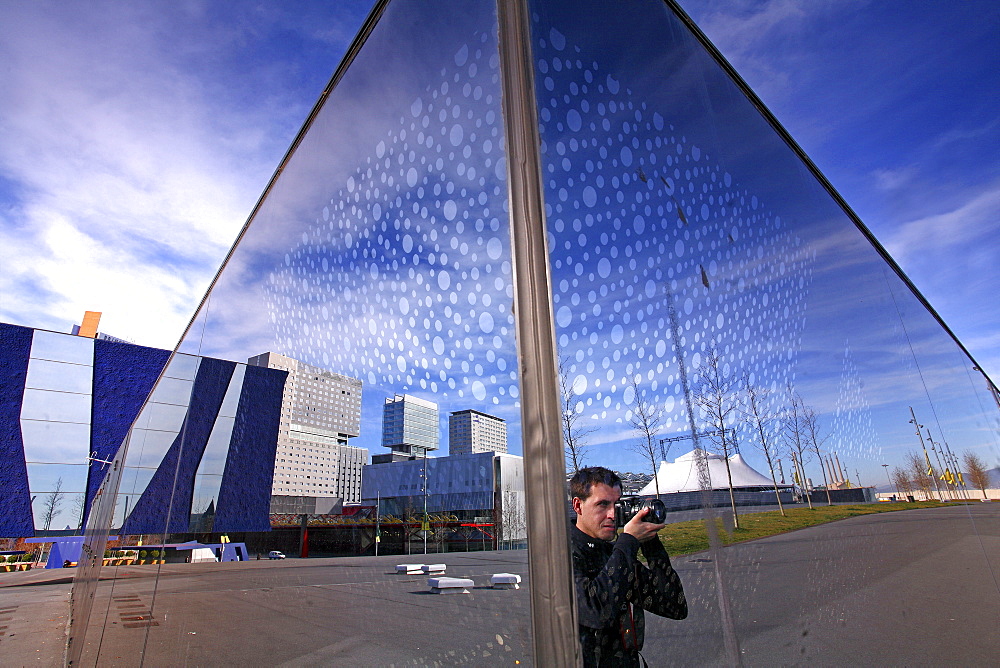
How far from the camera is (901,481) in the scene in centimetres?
204

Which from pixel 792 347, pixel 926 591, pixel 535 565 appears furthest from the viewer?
pixel 926 591

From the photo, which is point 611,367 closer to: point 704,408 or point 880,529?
point 704,408

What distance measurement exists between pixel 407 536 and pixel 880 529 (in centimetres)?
150

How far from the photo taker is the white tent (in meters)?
0.74

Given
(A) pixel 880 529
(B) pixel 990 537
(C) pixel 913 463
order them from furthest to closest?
(B) pixel 990 537 < (C) pixel 913 463 < (A) pixel 880 529

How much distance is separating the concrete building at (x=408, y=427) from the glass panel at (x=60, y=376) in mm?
15552

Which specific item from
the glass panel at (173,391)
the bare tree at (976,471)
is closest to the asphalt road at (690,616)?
the glass panel at (173,391)

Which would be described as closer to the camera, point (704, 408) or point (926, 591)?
point (704, 408)

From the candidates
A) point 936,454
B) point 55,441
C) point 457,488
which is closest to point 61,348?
point 55,441

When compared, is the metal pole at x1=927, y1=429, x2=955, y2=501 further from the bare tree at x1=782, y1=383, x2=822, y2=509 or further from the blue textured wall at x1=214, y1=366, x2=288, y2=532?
the blue textured wall at x1=214, y1=366, x2=288, y2=532

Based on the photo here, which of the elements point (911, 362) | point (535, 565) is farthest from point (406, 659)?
point (911, 362)

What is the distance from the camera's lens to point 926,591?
1.40 metres

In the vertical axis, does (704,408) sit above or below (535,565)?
above

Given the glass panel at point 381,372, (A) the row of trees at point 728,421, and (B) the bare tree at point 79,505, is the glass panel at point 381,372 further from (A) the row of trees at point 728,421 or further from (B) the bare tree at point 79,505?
(B) the bare tree at point 79,505
